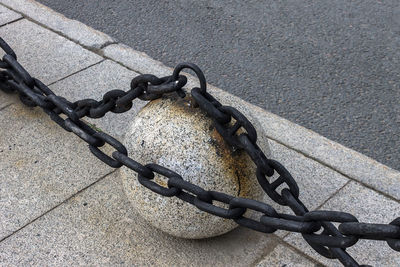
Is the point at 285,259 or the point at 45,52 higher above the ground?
the point at 285,259

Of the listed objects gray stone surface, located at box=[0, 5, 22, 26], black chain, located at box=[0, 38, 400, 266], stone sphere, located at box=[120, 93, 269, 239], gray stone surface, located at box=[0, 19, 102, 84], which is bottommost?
gray stone surface, located at box=[0, 5, 22, 26]

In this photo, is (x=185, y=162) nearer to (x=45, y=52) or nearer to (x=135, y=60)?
(x=135, y=60)

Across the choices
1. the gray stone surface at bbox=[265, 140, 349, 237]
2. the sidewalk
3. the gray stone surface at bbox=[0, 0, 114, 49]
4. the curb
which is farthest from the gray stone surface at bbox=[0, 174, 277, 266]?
the gray stone surface at bbox=[0, 0, 114, 49]

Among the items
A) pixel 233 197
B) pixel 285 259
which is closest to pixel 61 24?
pixel 285 259

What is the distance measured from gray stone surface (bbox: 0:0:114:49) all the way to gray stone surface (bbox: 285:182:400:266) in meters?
2.64

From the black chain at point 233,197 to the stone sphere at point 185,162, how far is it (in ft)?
0.33

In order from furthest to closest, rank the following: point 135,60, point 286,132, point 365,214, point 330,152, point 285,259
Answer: point 135,60, point 286,132, point 330,152, point 365,214, point 285,259

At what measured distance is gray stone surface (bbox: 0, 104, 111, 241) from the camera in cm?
320

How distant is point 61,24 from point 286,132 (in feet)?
8.65

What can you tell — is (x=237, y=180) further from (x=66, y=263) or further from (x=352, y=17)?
(x=352, y=17)

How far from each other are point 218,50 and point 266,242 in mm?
2558

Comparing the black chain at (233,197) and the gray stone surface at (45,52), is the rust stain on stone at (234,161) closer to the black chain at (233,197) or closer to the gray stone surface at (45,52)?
the black chain at (233,197)

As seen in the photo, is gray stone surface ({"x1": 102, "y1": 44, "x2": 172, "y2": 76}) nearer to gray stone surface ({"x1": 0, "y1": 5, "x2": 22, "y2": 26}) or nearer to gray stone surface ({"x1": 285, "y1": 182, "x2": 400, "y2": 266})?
gray stone surface ({"x1": 0, "y1": 5, "x2": 22, "y2": 26})

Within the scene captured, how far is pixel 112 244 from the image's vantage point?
2949 millimetres
